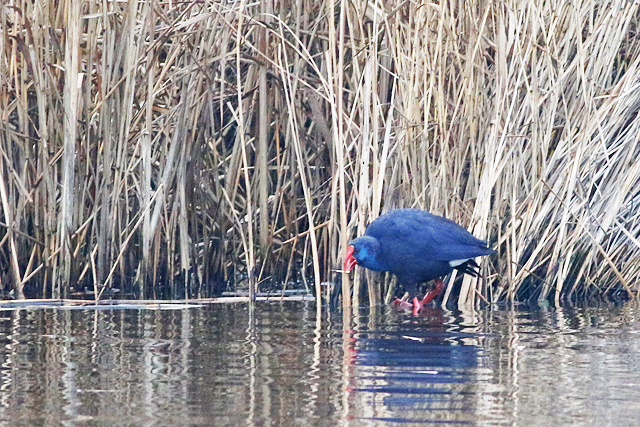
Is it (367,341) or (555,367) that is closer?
(555,367)

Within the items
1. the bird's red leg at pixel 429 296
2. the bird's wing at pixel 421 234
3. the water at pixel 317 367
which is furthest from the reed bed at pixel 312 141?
the water at pixel 317 367

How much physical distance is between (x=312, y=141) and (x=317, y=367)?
105 inches

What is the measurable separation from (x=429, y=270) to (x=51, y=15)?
240 cm

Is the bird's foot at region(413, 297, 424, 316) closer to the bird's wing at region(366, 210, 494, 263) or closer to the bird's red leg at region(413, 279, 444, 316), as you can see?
the bird's red leg at region(413, 279, 444, 316)

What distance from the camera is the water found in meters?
2.85

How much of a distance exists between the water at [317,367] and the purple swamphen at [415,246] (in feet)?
0.93

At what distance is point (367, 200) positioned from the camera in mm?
5465

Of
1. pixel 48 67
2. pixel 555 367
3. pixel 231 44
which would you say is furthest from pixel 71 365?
pixel 231 44

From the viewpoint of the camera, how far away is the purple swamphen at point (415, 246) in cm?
523

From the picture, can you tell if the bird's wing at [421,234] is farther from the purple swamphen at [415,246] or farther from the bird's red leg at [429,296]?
the bird's red leg at [429,296]

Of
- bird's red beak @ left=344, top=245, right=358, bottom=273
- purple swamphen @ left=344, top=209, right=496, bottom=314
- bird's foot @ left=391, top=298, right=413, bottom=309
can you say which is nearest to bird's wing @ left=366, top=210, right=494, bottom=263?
purple swamphen @ left=344, top=209, right=496, bottom=314

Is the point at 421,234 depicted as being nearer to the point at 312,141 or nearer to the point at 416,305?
the point at 416,305

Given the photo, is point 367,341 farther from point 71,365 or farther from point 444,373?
point 71,365

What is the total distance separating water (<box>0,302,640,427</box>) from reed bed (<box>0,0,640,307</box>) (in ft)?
1.83
